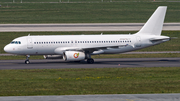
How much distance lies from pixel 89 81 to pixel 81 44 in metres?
16.0

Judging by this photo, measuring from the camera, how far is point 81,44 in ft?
141

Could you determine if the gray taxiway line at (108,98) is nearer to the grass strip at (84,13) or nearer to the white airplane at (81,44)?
the white airplane at (81,44)

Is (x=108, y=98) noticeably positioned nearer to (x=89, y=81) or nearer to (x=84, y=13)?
(x=89, y=81)

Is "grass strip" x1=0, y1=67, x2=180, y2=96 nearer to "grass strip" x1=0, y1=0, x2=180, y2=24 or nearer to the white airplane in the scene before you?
the white airplane

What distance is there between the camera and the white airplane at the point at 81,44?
41.0 metres

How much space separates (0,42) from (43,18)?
40311 mm

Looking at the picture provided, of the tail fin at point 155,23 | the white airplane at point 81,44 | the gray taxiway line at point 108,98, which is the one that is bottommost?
the gray taxiway line at point 108,98

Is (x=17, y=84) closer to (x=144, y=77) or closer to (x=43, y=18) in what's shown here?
(x=144, y=77)

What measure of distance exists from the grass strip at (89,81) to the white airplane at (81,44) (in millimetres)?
7395

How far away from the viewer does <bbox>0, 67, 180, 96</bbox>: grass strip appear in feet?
75.5

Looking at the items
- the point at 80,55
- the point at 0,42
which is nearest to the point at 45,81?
the point at 80,55

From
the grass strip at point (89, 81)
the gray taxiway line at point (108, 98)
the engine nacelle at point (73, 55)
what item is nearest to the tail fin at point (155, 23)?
the engine nacelle at point (73, 55)

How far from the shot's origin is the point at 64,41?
42438mm

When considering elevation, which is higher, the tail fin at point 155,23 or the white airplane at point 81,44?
the tail fin at point 155,23
